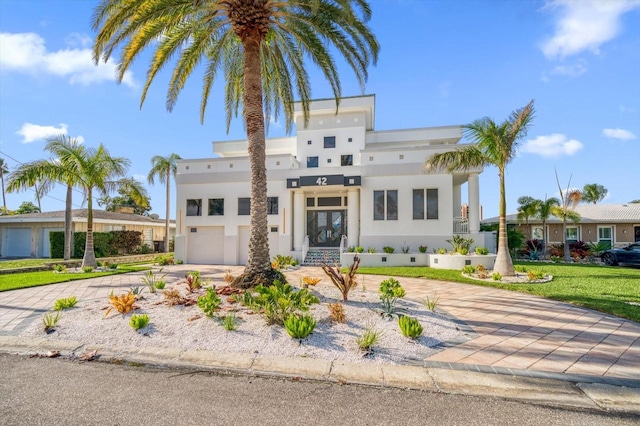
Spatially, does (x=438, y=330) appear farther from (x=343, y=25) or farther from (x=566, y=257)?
(x=566, y=257)

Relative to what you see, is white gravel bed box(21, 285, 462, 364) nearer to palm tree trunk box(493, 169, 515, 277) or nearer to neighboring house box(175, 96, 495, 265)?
palm tree trunk box(493, 169, 515, 277)

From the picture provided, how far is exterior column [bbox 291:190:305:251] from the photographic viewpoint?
19656mm

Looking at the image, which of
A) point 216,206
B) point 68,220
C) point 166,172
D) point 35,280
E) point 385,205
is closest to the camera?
point 35,280

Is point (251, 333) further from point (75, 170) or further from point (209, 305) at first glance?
point (75, 170)

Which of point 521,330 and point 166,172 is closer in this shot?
point 521,330

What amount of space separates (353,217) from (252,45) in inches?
485

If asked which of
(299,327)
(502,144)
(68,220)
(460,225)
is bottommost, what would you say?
(299,327)

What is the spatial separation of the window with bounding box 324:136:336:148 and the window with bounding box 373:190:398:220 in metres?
5.93

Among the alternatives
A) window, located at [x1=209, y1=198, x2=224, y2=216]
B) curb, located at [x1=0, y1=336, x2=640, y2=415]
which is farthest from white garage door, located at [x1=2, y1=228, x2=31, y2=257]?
curb, located at [x1=0, y1=336, x2=640, y2=415]

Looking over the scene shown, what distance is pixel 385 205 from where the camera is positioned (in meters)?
18.4

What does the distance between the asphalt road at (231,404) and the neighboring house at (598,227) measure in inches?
1027

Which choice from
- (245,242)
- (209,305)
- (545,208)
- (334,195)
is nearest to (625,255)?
(545,208)

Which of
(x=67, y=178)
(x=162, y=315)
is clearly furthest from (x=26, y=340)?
(x=67, y=178)

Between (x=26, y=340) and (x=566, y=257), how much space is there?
85.0ft
